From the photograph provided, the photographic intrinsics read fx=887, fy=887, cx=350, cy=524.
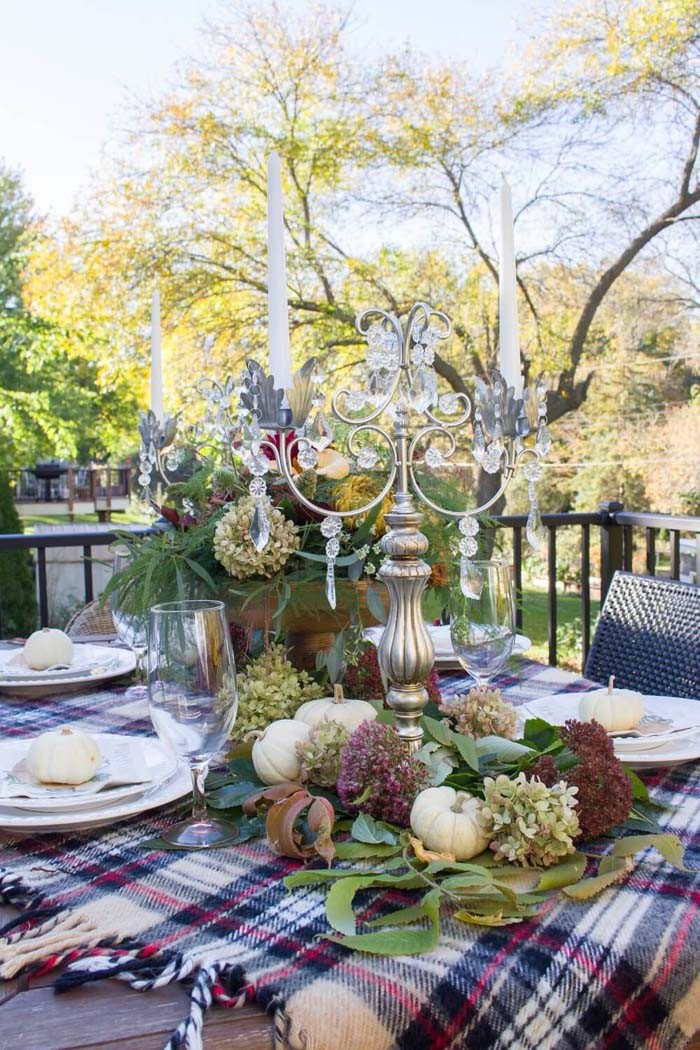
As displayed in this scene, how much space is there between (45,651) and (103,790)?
645 mm

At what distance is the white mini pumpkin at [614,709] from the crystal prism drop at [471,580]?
0.17 m

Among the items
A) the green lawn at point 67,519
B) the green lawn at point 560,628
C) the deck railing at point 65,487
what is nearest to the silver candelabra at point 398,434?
the green lawn at point 560,628

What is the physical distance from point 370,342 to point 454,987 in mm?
531

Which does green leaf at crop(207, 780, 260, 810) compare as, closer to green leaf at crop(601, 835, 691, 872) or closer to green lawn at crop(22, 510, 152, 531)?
green leaf at crop(601, 835, 691, 872)

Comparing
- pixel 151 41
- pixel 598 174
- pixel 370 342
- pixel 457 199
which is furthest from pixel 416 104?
pixel 370 342

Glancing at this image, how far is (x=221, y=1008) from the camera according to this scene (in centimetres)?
52

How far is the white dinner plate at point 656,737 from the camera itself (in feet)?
2.99

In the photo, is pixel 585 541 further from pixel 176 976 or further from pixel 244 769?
pixel 176 976

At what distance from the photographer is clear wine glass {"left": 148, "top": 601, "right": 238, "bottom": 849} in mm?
742

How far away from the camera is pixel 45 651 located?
143 cm

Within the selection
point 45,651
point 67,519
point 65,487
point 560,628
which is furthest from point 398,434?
point 65,487

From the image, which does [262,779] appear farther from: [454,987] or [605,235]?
[605,235]

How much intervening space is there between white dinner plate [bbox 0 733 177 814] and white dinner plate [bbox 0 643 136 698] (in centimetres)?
39

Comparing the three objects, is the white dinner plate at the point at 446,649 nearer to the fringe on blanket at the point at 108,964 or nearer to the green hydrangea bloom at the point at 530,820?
the green hydrangea bloom at the point at 530,820
